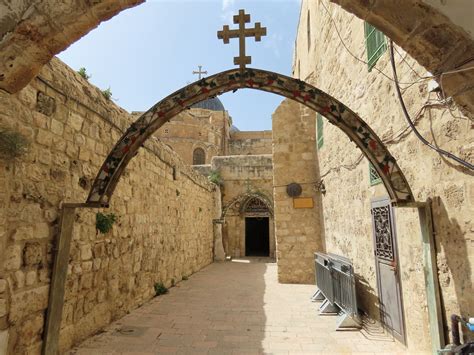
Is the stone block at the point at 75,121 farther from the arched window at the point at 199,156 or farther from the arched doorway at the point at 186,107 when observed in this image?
the arched window at the point at 199,156

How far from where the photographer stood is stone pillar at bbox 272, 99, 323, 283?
8.23 meters

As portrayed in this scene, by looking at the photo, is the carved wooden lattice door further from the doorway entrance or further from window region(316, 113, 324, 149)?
the doorway entrance

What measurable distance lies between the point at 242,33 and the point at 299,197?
6128mm

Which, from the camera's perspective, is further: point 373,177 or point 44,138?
point 373,177

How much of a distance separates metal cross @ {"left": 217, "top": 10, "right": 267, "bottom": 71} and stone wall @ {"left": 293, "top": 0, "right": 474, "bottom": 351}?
1589mm

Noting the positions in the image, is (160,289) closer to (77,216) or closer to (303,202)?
(77,216)

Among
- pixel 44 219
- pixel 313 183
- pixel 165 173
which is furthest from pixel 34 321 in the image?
pixel 313 183

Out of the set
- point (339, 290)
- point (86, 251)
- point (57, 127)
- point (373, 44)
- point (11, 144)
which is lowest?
point (339, 290)

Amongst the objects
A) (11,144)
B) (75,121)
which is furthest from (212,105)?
(11,144)

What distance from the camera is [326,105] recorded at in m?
2.92

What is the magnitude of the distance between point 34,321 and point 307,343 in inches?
119

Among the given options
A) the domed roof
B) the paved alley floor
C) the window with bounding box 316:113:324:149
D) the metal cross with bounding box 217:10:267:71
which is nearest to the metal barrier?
the paved alley floor

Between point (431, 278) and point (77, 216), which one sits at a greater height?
point (77, 216)

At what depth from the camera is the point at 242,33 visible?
299 centimetres
